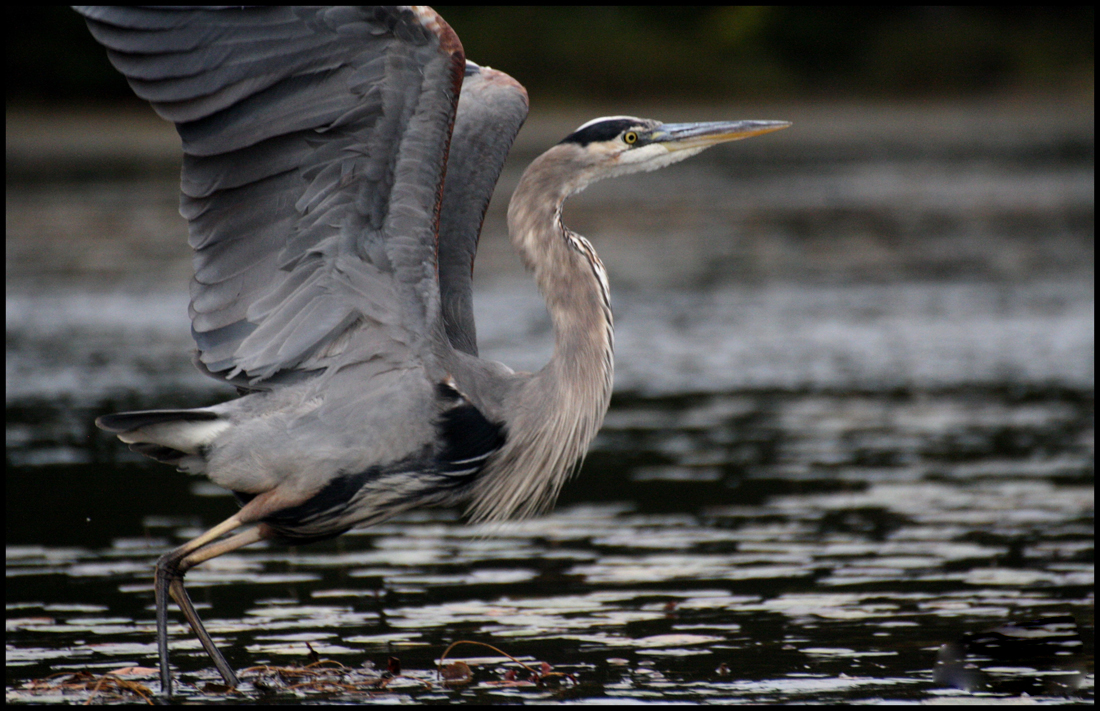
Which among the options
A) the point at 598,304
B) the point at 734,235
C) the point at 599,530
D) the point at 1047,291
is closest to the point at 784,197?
the point at 734,235

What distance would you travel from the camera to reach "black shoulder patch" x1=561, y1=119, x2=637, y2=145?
18.6ft

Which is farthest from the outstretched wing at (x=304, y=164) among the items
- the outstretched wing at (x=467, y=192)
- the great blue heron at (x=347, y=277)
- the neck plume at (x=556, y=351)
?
the outstretched wing at (x=467, y=192)

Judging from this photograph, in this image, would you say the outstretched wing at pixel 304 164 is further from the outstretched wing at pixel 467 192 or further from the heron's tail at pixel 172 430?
the outstretched wing at pixel 467 192

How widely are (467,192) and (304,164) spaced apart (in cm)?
103

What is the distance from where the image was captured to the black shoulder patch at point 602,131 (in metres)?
5.67

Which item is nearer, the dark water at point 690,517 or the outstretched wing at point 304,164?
the outstretched wing at point 304,164

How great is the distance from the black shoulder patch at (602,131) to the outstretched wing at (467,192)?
0.42 metres

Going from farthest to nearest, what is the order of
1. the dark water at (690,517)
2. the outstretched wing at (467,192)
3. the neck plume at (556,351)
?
the outstretched wing at (467,192), the neck plume at (556,351), the dark water at (690,517)

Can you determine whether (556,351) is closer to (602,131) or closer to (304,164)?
(602,131)

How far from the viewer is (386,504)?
17.9 feet

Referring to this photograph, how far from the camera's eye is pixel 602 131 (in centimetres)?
569

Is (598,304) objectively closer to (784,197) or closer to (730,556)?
(730,556)

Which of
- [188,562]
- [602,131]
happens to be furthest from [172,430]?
[602,131]

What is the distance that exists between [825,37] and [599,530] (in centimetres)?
4442
